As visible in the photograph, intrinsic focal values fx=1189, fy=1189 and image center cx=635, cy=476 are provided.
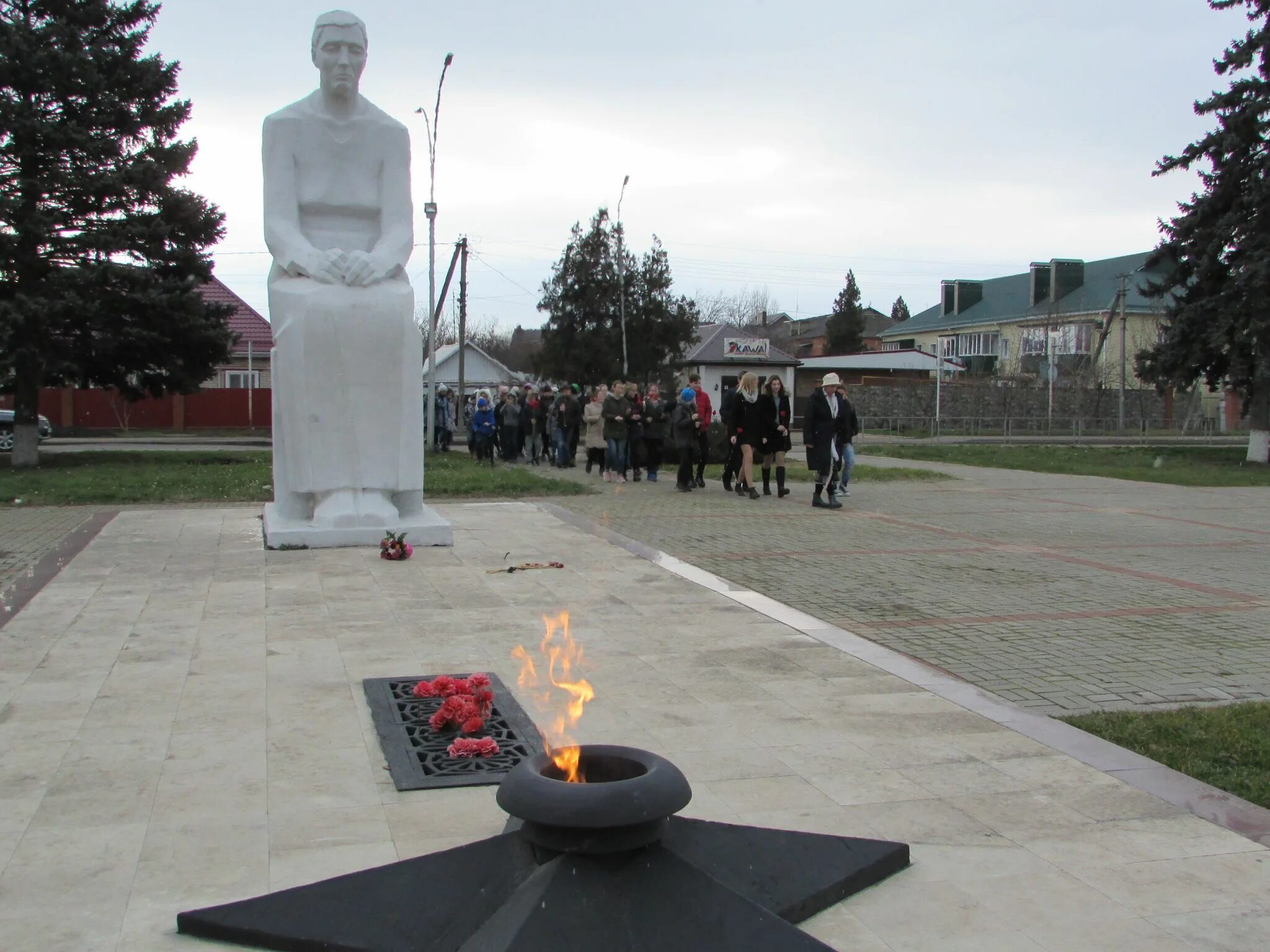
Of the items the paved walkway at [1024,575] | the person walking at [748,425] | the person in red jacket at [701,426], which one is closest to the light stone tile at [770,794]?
the paved walkway at [1024,575]

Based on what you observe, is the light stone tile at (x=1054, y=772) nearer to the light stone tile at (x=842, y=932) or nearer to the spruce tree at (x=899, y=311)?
the light stone tile at (x=842, y=932)

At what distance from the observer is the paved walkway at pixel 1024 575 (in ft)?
20.3

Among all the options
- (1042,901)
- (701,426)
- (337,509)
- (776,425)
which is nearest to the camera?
(1042,901)

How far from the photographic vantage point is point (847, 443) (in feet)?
49.9

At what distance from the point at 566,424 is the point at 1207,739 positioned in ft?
54.7

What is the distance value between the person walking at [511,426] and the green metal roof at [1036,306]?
119 ft

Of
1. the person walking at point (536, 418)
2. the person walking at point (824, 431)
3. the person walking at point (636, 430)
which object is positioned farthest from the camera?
the person walking at point (536, 418)

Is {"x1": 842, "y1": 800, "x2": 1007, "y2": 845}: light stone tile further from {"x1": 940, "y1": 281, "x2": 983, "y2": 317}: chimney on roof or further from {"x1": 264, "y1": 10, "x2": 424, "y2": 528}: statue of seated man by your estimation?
{"x1": 940, "y1": 281, "x2": 983, "y2": 317}: chimney on roof

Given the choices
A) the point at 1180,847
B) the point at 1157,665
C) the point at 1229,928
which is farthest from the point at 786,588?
the point at 1229,928

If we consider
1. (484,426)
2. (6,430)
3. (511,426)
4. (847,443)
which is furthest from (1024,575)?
(6,430)

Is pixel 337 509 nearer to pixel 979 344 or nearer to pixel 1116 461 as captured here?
pixel 1116 461

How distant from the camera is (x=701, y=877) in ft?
9.36

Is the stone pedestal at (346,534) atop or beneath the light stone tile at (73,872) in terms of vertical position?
atop

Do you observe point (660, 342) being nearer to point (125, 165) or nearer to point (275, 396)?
point (125, 165)
